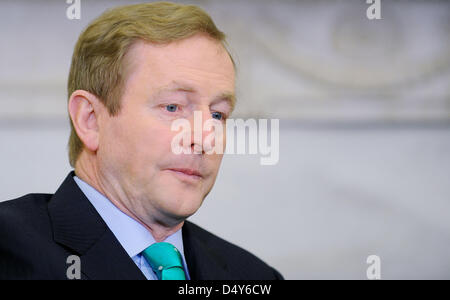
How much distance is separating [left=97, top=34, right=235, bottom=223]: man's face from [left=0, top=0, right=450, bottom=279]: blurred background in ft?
1.92

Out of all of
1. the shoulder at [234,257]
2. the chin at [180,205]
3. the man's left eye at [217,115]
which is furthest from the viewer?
the shoulder at [234,257]

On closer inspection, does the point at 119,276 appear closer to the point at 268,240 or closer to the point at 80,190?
the point at 80,190

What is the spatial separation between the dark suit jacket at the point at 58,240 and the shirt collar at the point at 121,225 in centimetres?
4

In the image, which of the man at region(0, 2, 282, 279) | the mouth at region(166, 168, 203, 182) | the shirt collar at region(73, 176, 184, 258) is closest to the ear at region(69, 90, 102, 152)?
the man at region(0, 2, 282, 279)

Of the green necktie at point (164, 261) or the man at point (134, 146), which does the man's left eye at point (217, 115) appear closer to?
the man at point (134, 146)

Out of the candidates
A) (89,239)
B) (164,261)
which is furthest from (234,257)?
(89,239)

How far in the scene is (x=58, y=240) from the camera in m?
1.33

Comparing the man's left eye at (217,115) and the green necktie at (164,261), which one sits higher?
the man's left eye at (217,115)

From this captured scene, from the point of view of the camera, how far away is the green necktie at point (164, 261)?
140cm

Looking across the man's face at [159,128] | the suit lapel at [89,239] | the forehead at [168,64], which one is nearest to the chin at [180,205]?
the man's face at [159,128]

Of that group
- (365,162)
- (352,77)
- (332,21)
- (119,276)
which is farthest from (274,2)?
(119,276)

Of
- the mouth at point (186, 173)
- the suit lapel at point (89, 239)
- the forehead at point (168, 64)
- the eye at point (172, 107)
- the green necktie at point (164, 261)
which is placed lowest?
the green necktie at point (164, 261)

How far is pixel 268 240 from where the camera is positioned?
80.6 inches
